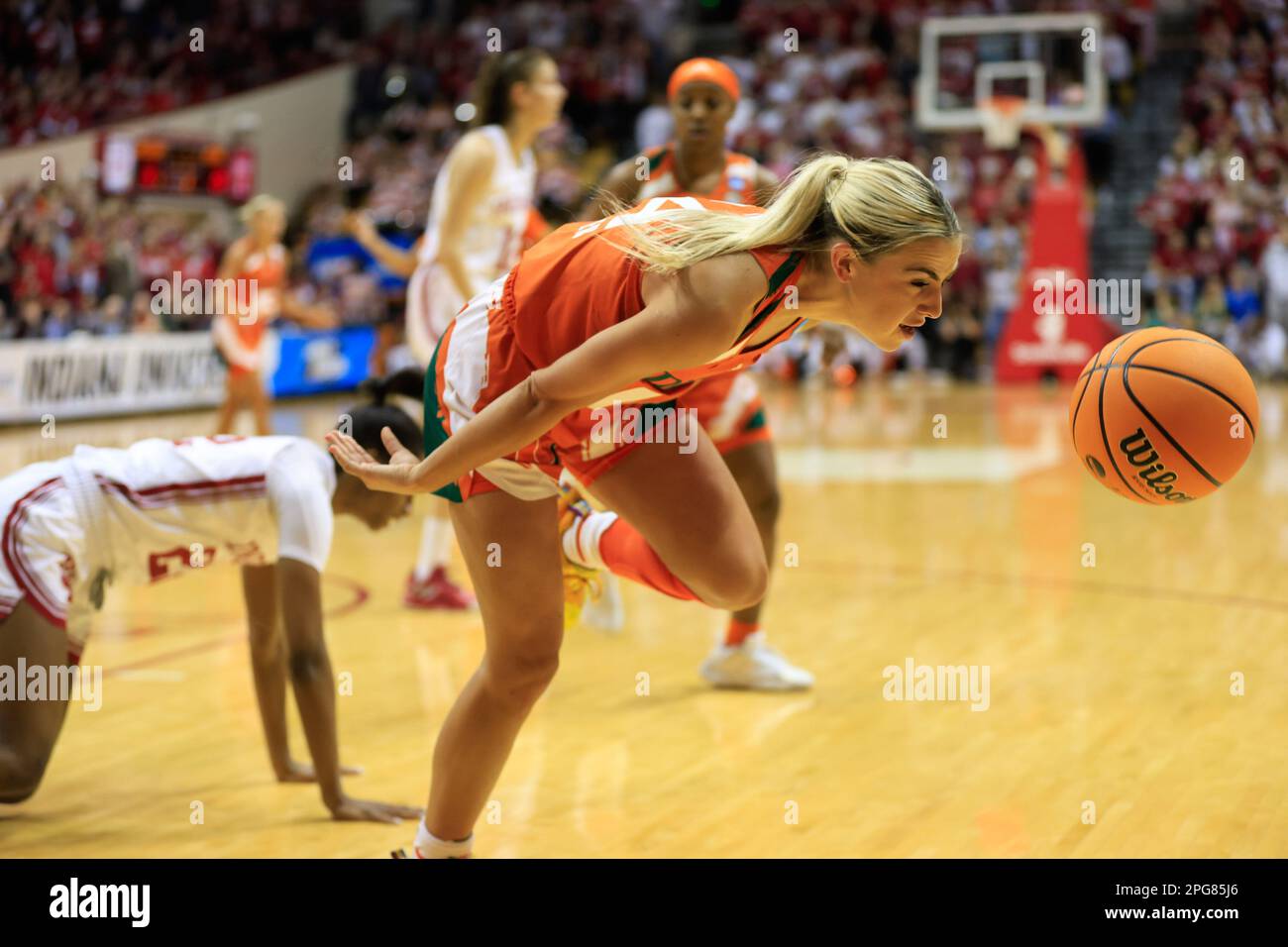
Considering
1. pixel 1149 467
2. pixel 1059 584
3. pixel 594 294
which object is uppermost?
pixel 594 294

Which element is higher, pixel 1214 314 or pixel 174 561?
pixel 1214 314

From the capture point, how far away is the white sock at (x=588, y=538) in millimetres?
3768

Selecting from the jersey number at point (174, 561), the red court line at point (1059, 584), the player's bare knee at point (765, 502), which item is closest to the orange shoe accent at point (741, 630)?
the player's bare knee at point (765, 502)

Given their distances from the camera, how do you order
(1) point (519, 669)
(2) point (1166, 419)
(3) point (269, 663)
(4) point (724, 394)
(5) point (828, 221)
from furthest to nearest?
(4) point (724, 394)
(3) point (269, 663)
(2) point (1166, 419)
(1) point (519, 669)
(5) point (828, 221)

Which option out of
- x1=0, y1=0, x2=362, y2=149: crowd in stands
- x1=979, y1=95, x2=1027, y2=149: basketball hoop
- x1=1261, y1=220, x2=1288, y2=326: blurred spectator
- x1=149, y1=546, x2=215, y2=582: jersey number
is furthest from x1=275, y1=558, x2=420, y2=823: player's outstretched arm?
x1=0, y1=0, x2=362, y2=149: crowd in stands

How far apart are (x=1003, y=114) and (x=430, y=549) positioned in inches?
553

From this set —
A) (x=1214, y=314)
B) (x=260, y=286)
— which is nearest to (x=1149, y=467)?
(x=260, y=286)

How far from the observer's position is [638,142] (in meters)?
22.9

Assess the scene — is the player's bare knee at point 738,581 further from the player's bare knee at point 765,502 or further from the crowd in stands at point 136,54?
the crowd in stands at point 136,54

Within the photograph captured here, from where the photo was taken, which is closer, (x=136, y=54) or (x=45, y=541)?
(x=45, y=541)

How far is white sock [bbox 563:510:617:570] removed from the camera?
3.77 m

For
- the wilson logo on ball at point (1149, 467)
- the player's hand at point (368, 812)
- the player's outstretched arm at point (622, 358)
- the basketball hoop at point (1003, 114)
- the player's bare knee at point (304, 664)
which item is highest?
the basketball hoop at point (1003, 114)

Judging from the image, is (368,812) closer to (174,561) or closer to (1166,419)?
(174,561)

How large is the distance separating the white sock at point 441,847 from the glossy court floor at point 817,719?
0.36m
